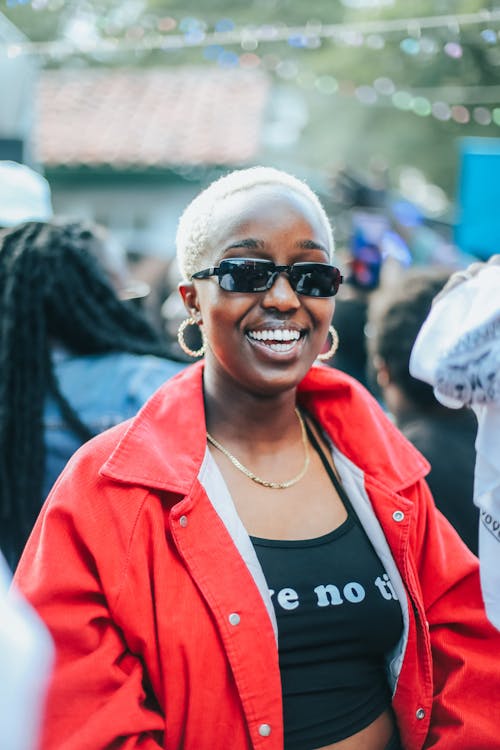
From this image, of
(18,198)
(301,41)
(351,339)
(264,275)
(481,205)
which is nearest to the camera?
(264,275)

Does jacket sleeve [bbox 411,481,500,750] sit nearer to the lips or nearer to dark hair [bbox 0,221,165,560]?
the lips

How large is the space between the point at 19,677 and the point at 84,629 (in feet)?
2.62

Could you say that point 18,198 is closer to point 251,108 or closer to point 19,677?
point 19,677

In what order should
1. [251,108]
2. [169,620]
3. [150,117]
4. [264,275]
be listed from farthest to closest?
[150,117], [251,108], [264,275], [169,620]

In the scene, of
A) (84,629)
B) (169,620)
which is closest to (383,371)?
(169,620)

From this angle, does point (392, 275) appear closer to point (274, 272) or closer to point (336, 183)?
point (336, 183)

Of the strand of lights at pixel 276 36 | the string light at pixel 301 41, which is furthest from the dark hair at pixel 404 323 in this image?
the strand of lights at pixel 276 36

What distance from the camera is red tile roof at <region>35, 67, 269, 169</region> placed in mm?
13742

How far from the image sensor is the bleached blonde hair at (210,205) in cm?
202

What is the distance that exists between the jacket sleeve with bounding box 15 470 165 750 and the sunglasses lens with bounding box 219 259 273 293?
61 cm

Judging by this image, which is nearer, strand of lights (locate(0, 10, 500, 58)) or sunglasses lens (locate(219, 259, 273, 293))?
sunglasses lens (locate(219, 259, 273, 293))

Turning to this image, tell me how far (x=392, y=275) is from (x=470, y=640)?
2.52m

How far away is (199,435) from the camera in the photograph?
1.96 meters

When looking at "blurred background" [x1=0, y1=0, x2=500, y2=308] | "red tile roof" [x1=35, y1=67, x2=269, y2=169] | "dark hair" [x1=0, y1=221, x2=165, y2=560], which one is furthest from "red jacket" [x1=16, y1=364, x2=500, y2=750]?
"red tile roof" [x1=35, y1=67, x2=269, y2=169]
